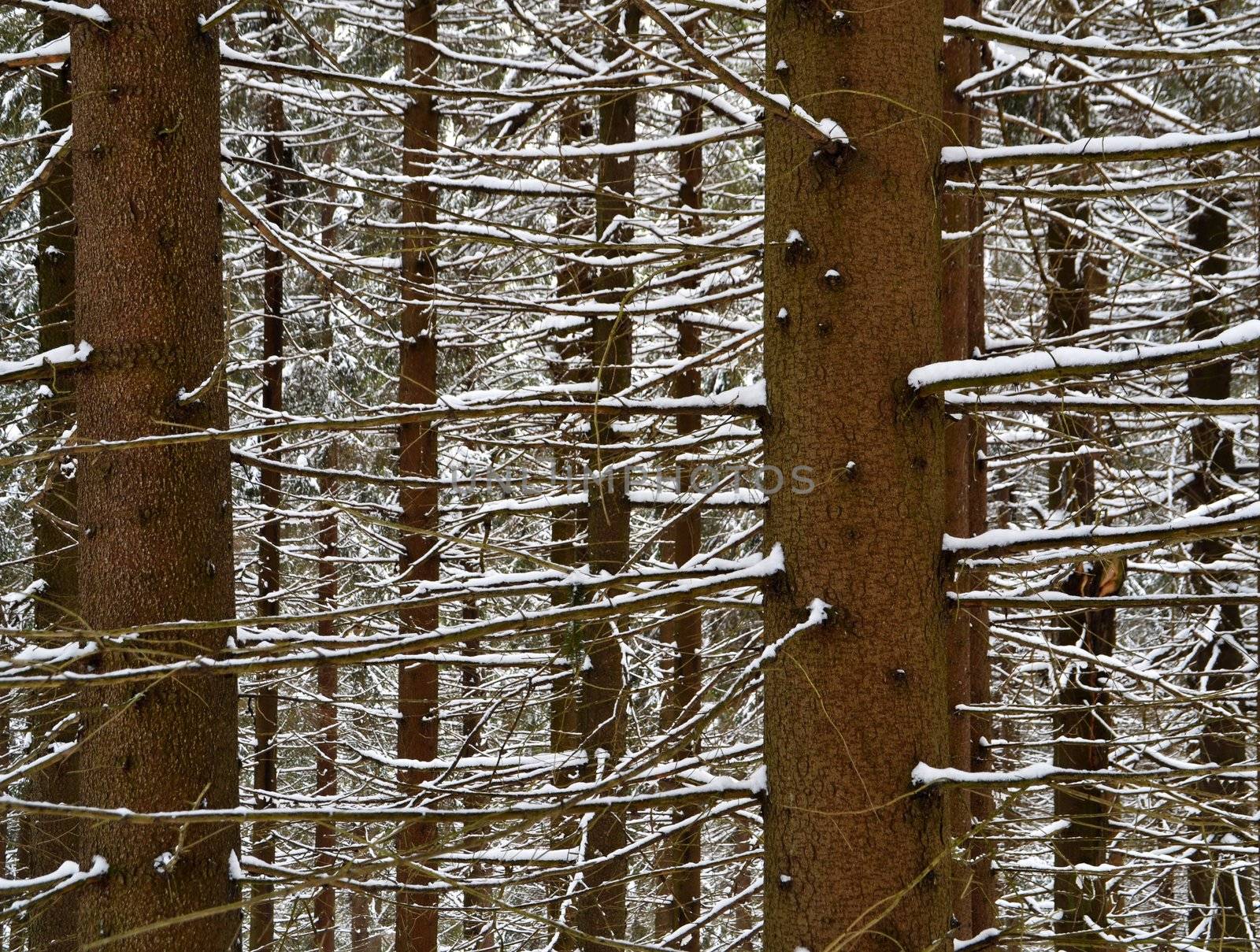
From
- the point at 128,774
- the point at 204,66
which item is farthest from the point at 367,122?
the point at 128,774

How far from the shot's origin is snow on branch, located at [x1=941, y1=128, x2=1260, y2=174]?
7.53 ft

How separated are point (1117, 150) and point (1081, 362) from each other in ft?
2.25

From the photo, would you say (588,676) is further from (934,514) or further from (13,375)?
(934,514)

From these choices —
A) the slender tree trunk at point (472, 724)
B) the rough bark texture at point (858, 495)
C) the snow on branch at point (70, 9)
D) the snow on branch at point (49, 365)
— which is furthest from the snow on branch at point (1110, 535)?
the slender tree trunk at point (472, 724)

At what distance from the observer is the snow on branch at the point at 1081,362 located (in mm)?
2043

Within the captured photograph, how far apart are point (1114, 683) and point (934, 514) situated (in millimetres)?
6262

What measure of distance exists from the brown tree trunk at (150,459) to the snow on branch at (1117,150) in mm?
2615

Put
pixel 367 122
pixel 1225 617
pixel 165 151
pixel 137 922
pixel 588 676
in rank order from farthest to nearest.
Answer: pixel 367 122 → pixel 1225 617 → pixel 588 676 → pixel 165 151 → pixel 137 922

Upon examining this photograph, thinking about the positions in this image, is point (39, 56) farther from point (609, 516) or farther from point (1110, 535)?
point (1110, 535)

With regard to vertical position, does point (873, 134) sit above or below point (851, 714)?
above

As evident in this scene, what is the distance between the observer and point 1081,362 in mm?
2160

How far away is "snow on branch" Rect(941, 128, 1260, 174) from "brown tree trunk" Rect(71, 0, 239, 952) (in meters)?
2.62

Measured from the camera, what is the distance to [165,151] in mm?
3740

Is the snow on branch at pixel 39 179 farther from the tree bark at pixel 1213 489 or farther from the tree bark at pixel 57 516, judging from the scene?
the tree bark at pixel 1213 489
